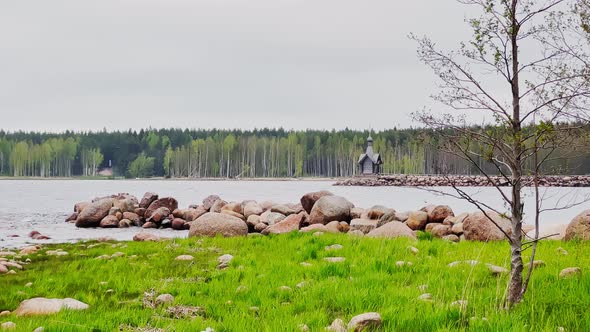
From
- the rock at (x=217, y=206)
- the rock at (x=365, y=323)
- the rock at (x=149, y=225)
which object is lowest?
the rock at (x=149, y=225)

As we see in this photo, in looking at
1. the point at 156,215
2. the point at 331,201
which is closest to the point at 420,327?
the point at 331,201

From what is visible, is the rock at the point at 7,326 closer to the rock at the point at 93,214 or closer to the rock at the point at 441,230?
the rock at the point at 441,230

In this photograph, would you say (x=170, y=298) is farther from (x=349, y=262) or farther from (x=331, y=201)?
(x=331, y=201)

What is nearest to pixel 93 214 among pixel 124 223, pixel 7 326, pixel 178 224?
pixel 124 223

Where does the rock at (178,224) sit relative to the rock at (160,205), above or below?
below

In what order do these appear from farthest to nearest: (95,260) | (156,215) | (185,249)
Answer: (156,215) → (185,249) → (95,260)

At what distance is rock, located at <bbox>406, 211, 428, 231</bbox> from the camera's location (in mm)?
18188

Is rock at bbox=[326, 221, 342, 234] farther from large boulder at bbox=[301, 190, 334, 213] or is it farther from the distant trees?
the distant trees

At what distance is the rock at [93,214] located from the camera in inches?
947

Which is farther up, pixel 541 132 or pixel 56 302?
pixel 541 132

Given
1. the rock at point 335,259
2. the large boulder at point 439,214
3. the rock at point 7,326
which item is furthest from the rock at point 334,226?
the rock at point 7,326

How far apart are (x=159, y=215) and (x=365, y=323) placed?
71.2 ft

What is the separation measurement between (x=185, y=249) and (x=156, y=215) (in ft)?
46.2

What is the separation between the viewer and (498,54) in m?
5.37
